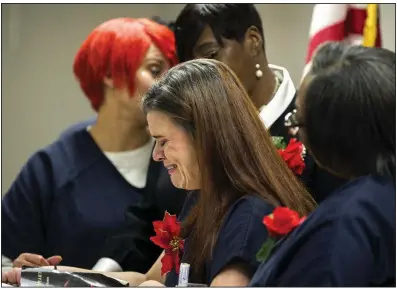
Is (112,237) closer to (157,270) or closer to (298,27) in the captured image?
(157,270)

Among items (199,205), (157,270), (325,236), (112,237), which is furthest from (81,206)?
(325,236)

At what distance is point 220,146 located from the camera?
103 cm

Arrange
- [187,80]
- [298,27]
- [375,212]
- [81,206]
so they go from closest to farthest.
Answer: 1. [375,212]
2. [187,80]
3. [298,27]
4. [81,206]

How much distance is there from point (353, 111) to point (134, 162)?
0.61m

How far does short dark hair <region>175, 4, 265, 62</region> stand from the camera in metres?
1.26

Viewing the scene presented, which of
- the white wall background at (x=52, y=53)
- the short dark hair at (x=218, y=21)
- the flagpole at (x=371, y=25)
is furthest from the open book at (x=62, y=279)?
the flagpole at (x=371, y=25)

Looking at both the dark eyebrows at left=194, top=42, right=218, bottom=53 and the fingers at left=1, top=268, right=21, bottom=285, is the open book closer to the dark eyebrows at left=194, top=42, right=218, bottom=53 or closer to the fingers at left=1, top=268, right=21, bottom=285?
the fingers at left=1, top=268, right=21, bottom=285

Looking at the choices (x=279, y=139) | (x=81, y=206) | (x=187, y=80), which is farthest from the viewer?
(x=81, y=206)

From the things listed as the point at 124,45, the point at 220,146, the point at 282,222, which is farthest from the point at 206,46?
the point at 282,222

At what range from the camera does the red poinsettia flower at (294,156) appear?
1115 millimetres

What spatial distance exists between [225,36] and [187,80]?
0.76ft

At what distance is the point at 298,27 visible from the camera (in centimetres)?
130

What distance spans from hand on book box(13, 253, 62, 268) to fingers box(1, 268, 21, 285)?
8cm

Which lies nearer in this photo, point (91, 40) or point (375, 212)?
point (375, 212)
